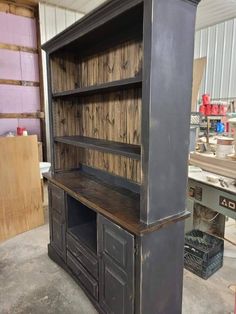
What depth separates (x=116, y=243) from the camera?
142cm

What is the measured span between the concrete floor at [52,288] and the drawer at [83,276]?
0.42 ft

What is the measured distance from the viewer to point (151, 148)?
3.99 ft

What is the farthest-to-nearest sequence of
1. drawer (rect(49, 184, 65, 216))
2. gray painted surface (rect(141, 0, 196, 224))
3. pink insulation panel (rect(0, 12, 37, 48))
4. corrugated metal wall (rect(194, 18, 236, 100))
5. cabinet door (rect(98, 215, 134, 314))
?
1. corrugated metal wall (rect(194, 18, 236, 100))
2. pink insulation panel (rect(0, 12, 37, 48))
3. drawer (rect(49, 184, 65, 216))
4. cabinet door (rect(98, 215, 134, 314))
5. gray painted surface (rect(141, 0, 196, 224))

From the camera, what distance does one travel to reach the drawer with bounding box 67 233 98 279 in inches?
67.6

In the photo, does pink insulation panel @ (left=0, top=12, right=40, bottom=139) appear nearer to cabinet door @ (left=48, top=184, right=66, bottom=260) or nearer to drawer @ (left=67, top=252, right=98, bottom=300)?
cabinet door @ (left=48, top=184, right=66, bottom=260)

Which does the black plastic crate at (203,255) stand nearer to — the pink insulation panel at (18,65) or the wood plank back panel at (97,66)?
the wood plank back panel at (97,66)

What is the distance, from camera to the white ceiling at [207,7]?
396 cm

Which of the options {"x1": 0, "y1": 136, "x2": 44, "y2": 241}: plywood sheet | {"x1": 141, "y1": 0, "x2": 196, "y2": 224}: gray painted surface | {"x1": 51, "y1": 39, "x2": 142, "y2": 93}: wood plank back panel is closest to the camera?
{"x1": 141, "y1": 0, "x2": 196, "y2": 224}: gray painted surface

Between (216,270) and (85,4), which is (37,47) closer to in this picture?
(85,4)

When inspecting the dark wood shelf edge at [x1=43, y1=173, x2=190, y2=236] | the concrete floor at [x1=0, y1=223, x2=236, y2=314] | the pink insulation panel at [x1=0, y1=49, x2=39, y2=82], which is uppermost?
the pink insulation panel at [x1=0, y1=49, x2=39, y2=82]

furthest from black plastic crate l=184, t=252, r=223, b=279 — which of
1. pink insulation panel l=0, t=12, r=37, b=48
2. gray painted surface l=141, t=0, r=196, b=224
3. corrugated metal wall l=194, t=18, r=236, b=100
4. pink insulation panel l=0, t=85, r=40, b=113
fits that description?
pink insulation panel l=0, t=12, r=37, b=48

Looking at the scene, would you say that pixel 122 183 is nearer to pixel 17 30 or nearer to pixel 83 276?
pixel 83 276

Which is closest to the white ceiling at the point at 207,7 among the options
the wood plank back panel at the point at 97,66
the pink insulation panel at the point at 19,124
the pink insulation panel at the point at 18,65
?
the pink insulation panel at the point at 18,65

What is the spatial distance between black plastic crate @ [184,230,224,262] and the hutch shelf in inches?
24.5
